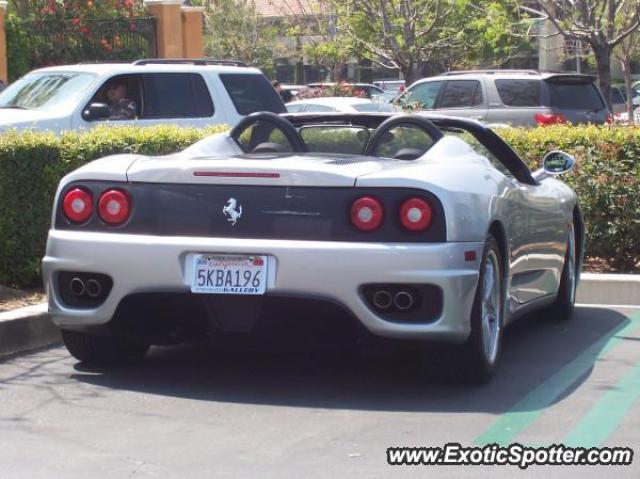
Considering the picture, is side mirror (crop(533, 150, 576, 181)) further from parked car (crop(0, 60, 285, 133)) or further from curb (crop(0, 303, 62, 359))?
parked car (crop(0, 60, 285, 133))

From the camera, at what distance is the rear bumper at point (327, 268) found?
6285 mm

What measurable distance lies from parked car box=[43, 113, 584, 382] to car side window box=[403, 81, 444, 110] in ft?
49.2

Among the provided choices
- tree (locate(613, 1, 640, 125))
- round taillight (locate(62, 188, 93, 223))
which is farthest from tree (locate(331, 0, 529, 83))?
round taillight (locate(62, 188, 93, 223))

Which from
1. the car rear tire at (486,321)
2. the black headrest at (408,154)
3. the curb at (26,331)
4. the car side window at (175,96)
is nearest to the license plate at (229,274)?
the car rear tire at (486,321)

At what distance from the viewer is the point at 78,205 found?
22.4ft

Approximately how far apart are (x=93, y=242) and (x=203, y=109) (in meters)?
8.48

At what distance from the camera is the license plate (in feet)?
21.0

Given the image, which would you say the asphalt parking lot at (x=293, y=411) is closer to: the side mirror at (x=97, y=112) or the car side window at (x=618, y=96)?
the side mirror at (x=97, y=112)

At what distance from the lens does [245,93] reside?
1546 cm

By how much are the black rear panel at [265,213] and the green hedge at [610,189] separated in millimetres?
4725

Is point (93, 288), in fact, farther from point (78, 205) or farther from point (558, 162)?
point (558, 162)

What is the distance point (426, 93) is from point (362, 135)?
14640mm

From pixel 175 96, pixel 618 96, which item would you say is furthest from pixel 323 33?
pixel 175 96

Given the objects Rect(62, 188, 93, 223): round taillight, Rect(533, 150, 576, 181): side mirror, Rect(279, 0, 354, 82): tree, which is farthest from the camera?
Rect(279, 0, 354, 82): tree
